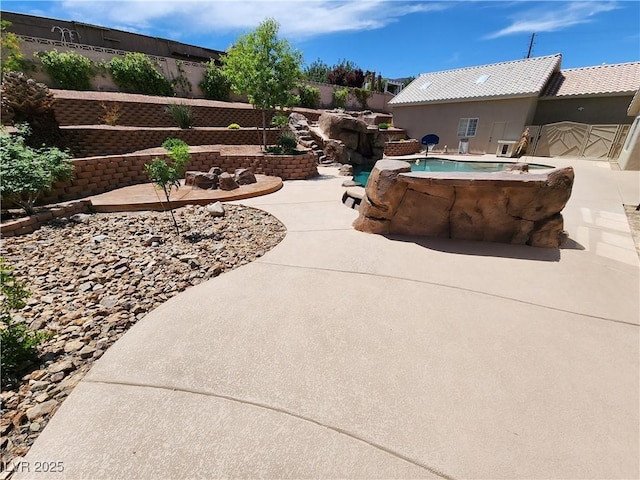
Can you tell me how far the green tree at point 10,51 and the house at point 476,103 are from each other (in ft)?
72.1

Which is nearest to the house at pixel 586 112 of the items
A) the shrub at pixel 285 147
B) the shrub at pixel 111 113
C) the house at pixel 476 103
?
the house at pixel 476 103

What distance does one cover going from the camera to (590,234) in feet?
16.3

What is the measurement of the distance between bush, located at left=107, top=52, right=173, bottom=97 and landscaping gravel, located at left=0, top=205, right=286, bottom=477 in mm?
14230

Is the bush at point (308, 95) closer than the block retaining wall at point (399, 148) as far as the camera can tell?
No

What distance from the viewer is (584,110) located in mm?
15430

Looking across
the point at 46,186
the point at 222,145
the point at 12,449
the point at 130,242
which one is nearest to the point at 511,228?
the point at 12,449

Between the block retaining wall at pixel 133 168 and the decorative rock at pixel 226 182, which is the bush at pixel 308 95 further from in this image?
the decorative rock at pixel 226 182

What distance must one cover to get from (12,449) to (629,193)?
510 inches

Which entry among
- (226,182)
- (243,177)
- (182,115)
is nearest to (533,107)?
(243,177)

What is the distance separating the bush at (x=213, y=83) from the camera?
58.7 ft

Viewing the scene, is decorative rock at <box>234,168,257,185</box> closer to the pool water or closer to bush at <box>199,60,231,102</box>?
the pool water

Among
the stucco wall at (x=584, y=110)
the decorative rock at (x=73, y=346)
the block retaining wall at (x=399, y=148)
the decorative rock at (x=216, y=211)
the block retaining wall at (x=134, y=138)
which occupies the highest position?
the stucco wall at (x=584, y=110)

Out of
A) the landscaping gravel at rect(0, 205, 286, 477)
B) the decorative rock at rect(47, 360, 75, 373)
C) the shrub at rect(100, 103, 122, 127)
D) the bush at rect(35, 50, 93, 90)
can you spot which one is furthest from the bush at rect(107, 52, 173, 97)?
the decorative rock at rect(47, 360, 75, 373)

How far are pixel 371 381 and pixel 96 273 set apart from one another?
3864 millimetres
